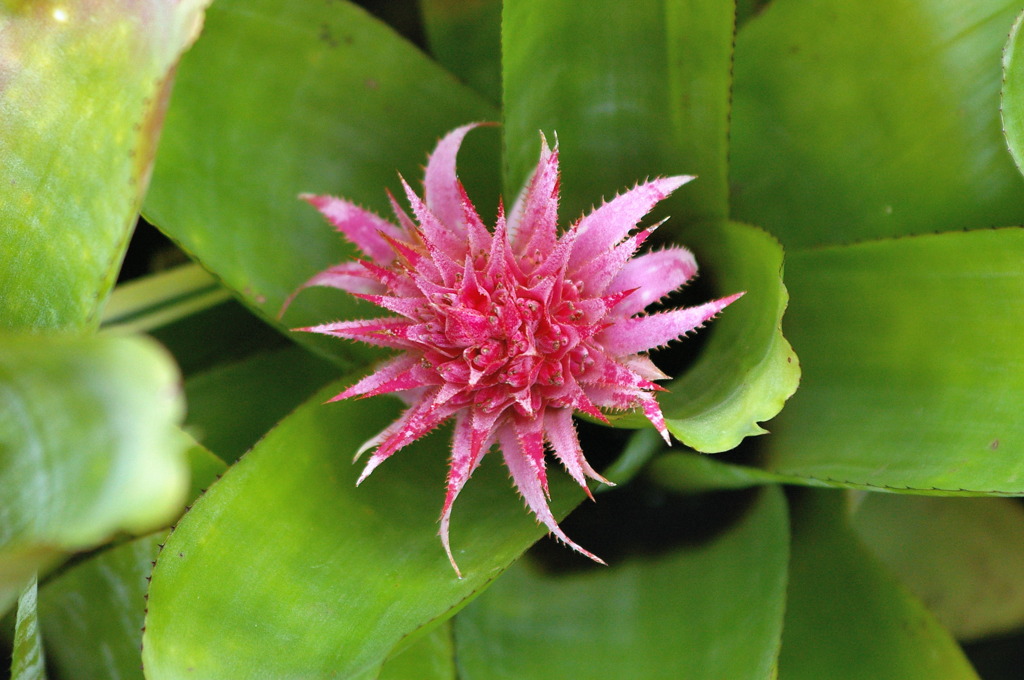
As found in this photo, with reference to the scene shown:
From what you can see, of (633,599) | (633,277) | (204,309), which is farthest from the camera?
(204,309)

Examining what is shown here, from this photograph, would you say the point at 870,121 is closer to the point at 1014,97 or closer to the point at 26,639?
the point at 1014,97

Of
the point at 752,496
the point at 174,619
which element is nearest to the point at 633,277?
the point at 752,496

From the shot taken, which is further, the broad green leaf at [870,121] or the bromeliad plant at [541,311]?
the broad green leaf at [870,121]

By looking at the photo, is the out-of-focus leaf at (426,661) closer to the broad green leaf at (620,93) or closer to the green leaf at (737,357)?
the green leaf at (737,357)

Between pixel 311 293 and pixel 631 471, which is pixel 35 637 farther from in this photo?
pixel 631 471

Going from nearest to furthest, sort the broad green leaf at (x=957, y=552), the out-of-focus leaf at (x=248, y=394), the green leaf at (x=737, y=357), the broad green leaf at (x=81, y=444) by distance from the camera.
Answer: the broad green leaf at (x=81, y=444) < the green leaf at (x=737, y=357) < the out-of-focus leaf at (x=248, y=394) < the broad green leaf at (x=957, y=552)

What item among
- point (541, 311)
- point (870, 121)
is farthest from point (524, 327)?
point (870, 121)

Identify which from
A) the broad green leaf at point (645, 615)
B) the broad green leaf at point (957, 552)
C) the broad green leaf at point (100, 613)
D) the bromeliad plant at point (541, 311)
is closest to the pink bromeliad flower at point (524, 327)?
Result: the bromeliad plant at point (541, 311)
